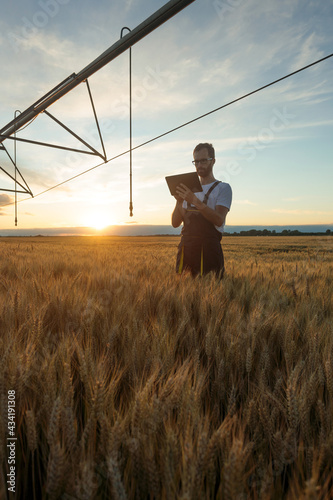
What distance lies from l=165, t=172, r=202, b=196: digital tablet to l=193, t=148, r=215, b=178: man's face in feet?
1.19

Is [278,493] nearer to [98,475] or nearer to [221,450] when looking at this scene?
[221,450]

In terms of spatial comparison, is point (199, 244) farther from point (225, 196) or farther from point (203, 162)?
point (203, 162)

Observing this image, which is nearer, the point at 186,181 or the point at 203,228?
the point at 186,181

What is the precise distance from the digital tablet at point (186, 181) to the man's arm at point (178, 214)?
0.55ft

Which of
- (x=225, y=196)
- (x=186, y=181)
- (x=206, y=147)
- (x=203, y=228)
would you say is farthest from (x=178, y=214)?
(x=206, y=147)

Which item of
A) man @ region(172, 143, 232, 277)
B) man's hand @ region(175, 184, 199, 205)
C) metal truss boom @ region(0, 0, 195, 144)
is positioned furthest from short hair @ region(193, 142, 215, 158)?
metal truss boom @ region(0, 0, 195, 144)

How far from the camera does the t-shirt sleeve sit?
322 cm

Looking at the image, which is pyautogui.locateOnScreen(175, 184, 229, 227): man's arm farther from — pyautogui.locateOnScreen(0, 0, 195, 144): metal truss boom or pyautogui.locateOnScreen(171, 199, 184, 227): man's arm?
pyautogui.locateOnScreen(0, 0, 195, 144): metal truss boom

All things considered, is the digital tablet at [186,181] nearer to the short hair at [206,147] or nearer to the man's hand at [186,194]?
the man's hand at [186,194]

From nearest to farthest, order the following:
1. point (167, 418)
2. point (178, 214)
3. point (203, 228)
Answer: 1. point (167, 418)
2. point (203, 228)
3. point (178, 214)

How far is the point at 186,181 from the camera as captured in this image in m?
3.20

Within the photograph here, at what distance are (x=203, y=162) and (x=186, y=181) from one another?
408 mm

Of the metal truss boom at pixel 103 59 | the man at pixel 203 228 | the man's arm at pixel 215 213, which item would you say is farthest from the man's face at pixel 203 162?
the metal truss boom at pixel 103 59

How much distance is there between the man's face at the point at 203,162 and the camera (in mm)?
3369
